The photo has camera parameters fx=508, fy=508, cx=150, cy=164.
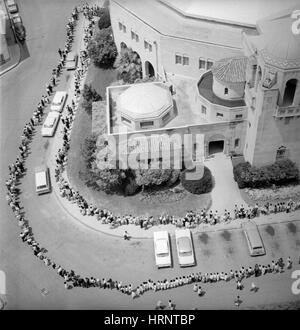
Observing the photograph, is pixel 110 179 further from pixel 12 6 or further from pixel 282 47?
pixel 12 6

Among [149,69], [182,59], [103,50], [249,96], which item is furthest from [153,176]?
[103,50]

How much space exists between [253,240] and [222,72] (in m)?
17.2

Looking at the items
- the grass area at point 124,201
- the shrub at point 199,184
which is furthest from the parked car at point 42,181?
the shrub at point 199,184

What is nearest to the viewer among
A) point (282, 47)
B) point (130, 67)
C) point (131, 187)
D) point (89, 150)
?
point (282, 47)

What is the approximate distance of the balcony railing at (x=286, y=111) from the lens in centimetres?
4737

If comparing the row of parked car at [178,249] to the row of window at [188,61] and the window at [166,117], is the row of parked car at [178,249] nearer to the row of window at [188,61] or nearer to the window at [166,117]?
the window at [166,117]

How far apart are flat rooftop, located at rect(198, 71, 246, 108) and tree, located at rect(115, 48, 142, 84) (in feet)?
42.4

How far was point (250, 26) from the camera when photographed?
57031 millimetres

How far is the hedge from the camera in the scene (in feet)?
168

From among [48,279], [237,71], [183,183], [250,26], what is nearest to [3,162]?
[48,279]

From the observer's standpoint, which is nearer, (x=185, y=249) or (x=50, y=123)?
(x=185, y=249)

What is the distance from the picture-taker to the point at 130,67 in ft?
218

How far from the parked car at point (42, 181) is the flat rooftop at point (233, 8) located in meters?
24.8

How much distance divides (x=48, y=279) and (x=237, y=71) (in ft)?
90.1
